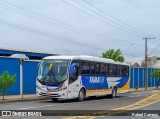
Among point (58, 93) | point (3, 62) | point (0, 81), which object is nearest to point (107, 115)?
point (58, 93)

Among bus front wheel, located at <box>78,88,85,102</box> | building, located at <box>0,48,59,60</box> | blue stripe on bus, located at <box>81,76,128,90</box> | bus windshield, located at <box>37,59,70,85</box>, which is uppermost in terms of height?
building, located at <box>0,48,59,60</box>

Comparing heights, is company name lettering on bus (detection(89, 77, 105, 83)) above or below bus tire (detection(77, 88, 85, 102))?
above

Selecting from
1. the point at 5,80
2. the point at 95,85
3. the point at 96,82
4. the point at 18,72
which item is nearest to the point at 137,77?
the point at 18,72

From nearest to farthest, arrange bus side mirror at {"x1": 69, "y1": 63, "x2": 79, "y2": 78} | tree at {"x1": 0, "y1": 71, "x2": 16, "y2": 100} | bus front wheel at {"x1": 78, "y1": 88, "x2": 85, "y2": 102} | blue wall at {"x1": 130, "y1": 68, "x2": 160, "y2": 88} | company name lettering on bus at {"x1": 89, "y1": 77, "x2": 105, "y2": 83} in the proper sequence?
bus side mirror at {"x1": 69, "y1": 63, "x2": 79, "y2": 78} < bus front wheel at {"x1": 78, "y1": 88, "x2": 85, "y2": 102} < tree at {"x1": 0, "y1": 71, "x2": 16, "y2": 100} < company name lettering on bus at {"x1": 89, "y1": 77, "x2": 105, "y2": 83} < blue wall at {"x1": 130, "y1": 68, "x2": 160, "y2": 88}

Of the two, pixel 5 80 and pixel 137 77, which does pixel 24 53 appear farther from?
pixel 5 80

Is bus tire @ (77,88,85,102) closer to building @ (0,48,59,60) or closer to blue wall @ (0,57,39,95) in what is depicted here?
blue wall @ (0,57,39,95)

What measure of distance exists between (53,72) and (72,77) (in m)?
1.30

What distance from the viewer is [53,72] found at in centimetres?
2603

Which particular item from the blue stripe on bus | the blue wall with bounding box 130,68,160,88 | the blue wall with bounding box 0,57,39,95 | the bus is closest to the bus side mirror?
the bus

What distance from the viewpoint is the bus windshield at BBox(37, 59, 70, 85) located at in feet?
85.0

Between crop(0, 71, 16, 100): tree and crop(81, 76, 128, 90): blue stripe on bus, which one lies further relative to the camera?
crop(81, 76, 128, 90): blue stripe on bus

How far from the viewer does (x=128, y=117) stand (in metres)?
16.6

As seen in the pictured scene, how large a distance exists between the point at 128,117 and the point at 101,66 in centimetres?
1466

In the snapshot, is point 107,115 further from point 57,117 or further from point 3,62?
point 3,62
